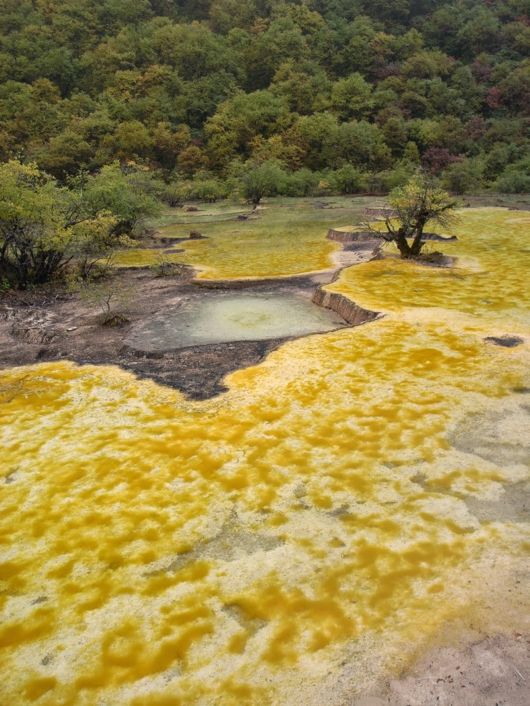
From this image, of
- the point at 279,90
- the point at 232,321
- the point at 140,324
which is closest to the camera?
the point at 232,321

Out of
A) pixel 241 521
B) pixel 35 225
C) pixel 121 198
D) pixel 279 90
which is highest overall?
pixel 279 90

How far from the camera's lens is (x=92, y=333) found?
51.6 feet

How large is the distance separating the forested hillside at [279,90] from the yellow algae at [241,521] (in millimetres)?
51977

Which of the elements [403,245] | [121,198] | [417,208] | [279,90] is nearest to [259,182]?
[121,198]

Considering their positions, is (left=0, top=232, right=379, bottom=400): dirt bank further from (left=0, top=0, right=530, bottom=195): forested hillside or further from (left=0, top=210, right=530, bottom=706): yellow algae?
(left=0, top=0, right=530, bottom=195): forested hillside

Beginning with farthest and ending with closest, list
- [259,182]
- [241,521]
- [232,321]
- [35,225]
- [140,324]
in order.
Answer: [259,182], [35,225], [140,324], [232,321], [241,521]

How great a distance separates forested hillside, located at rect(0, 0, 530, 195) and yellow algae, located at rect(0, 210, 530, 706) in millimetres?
51977

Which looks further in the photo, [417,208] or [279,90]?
[279,90]

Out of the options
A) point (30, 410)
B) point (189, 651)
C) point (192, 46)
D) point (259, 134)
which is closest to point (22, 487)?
point (30, 410)

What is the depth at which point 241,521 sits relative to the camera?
6.46 m

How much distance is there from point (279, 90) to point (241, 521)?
110305 mm

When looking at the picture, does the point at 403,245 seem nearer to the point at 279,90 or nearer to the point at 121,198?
the point at 121,198

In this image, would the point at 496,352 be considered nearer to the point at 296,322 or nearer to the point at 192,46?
the point at 296,322

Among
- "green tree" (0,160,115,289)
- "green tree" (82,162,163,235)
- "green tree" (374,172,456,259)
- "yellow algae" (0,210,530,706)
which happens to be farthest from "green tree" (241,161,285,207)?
"yellow algae" (0,210,530,706)
